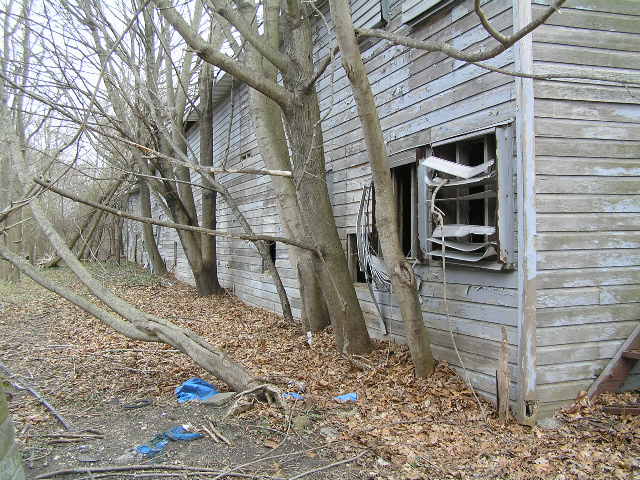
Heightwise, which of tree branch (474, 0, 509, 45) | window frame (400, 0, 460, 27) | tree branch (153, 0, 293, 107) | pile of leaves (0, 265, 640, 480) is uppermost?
window frame (400, 0, 460, 27)

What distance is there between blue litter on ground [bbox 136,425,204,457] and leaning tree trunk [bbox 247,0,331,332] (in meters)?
4.32

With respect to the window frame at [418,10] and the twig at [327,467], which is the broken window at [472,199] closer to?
the window frame at [418,10]

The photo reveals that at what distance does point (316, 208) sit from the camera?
6945mm

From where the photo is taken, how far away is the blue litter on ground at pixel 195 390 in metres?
5.35

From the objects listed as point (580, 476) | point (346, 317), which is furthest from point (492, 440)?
point (346, 317)

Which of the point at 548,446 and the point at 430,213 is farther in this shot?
the point at 430,213

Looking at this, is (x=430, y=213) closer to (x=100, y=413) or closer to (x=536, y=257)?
(x=536, y=257)

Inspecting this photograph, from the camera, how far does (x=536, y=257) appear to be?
4.92 meters

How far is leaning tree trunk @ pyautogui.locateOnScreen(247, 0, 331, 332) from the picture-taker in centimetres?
859

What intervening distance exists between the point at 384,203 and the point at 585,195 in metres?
2.02

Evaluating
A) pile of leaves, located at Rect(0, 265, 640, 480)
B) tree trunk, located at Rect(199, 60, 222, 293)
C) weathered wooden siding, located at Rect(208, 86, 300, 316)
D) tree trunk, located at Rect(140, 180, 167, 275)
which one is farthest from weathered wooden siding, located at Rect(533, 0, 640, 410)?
tree trunk, located at Rect(140, 180, 167, 275)

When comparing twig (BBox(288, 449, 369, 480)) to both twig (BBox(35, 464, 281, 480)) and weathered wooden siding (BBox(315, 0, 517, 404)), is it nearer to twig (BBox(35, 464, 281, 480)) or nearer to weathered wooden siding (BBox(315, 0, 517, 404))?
twig (BBox(35, 464, 281, 480))

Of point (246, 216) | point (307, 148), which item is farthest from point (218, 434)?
point (246, 216)

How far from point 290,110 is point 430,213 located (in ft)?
7.60
